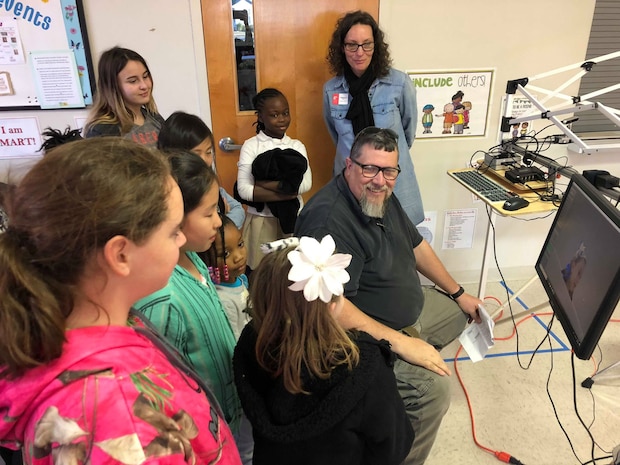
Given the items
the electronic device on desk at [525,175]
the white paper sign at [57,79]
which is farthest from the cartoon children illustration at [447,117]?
the white paper sign at [57,79]

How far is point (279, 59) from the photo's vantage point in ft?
7.98

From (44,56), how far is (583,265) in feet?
8.25

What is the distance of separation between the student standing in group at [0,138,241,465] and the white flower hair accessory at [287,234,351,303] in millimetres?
281

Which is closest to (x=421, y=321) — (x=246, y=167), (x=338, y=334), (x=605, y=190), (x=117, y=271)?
(x=605, y=190)

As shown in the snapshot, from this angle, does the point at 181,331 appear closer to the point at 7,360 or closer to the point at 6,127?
the point at 7,360

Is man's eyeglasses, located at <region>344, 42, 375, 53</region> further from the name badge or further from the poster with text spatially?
the poster with text

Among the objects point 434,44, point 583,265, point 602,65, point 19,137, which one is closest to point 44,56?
point 19,137

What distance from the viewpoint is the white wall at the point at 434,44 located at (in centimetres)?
225

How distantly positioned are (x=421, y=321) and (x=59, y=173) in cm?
163

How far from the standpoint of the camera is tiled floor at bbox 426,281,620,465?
5.83 feet

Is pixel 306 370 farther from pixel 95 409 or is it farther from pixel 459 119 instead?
pixel 459 119

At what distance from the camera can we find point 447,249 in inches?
117

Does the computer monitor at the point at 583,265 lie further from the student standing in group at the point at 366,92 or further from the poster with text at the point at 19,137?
the poster with text at the point at 19,137

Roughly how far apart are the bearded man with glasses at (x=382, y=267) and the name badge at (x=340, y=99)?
0.73 metres
